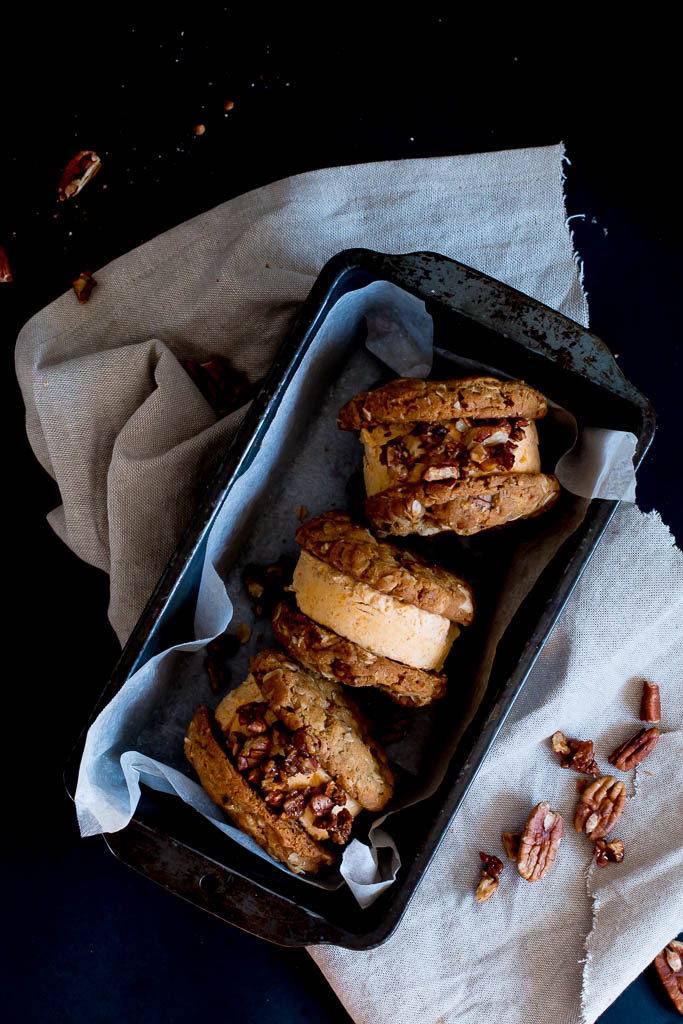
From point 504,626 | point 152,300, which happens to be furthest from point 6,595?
point 504,626

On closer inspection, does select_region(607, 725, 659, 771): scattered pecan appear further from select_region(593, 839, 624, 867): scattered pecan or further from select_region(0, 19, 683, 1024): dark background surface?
select_region(0, 19, 683, 1024): dark background surface

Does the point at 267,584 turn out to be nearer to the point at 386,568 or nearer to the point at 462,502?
the point at 386,568

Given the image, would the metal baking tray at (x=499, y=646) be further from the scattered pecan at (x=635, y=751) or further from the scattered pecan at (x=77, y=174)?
the scattered pecan at (x=77, y=174)

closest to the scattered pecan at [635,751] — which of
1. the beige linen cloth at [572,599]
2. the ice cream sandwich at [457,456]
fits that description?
the beige linen cloth at [572,599]

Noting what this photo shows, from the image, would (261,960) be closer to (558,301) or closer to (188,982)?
(188,982)

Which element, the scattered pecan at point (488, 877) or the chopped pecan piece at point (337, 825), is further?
the scattered pecan at point (488, 877)

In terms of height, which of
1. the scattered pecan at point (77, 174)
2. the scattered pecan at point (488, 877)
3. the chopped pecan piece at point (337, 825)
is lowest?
the scattered pecan at point (488, 877)

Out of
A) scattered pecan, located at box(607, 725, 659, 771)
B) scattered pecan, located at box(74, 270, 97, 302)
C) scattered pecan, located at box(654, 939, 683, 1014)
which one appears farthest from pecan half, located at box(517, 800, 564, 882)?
scattered pecan, located at box(74, 270, 97, 302)

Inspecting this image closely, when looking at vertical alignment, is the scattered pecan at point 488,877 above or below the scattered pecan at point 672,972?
above

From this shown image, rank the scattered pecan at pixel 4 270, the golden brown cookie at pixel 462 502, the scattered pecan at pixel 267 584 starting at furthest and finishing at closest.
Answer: the scattered pecan at pixel 4 270 → the scattered pecan at pixel 267 584 → the golden brown cookie at pixel 462 502
